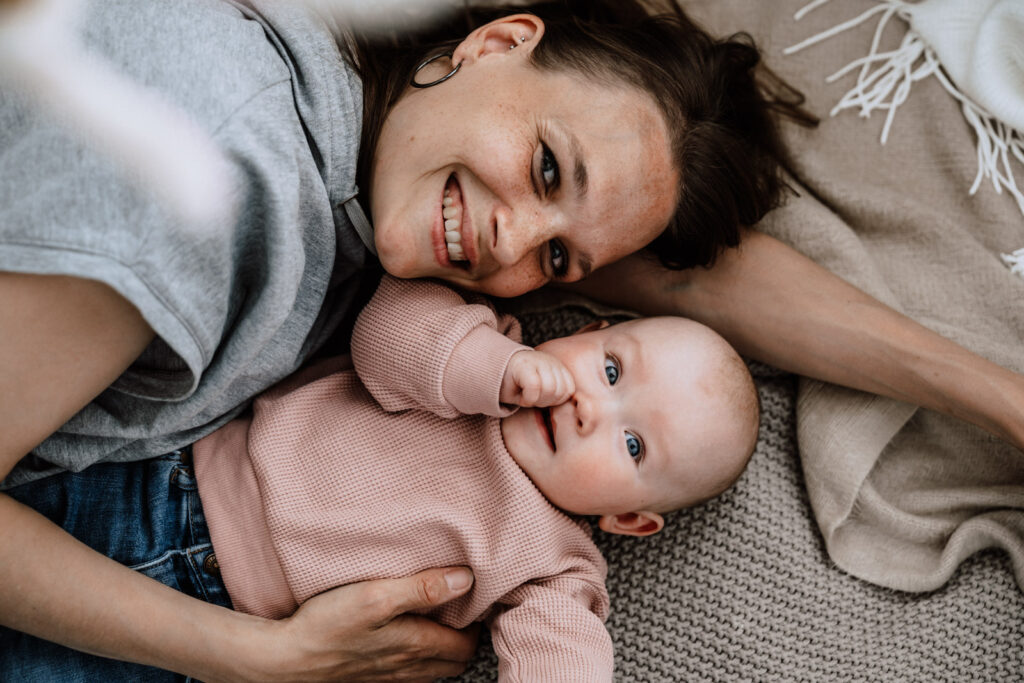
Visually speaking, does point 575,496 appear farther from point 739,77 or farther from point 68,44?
point 68,44

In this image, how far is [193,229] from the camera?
2.97ft

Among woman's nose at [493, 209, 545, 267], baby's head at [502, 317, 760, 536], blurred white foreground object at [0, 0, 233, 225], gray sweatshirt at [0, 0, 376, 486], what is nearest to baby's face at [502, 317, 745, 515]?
baby's head at [502, 317, 760, 536]

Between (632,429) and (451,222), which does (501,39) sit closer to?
(451,222)

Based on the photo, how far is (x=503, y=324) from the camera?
1.38 m

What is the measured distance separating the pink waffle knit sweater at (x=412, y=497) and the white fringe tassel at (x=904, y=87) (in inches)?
35.9

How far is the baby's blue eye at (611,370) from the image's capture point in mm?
1270

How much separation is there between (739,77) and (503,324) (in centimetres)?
61

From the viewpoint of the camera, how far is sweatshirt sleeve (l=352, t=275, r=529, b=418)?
1.18m

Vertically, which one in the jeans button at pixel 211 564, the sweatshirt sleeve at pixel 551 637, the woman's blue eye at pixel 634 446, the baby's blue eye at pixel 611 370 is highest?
the baby's blue eye at pixel 611 370

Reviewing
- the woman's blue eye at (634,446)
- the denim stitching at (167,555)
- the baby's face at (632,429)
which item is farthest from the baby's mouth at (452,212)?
the denim stitching at (167,555)

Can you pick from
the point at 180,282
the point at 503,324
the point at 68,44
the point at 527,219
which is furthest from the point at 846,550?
the point at 68,44

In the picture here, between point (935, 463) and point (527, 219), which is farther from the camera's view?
point (935, 463)

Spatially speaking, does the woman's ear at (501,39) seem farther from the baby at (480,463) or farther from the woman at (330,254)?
the baby at (480,463)

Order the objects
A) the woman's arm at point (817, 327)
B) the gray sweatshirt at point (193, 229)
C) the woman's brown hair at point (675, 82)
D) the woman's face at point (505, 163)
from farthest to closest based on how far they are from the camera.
→ the woman's arm at point (817, 327) → the woman's brown hair at point (675, 82) → the woman's face at point (505, 163) → the gray sweatshirt at point (193, 229)
